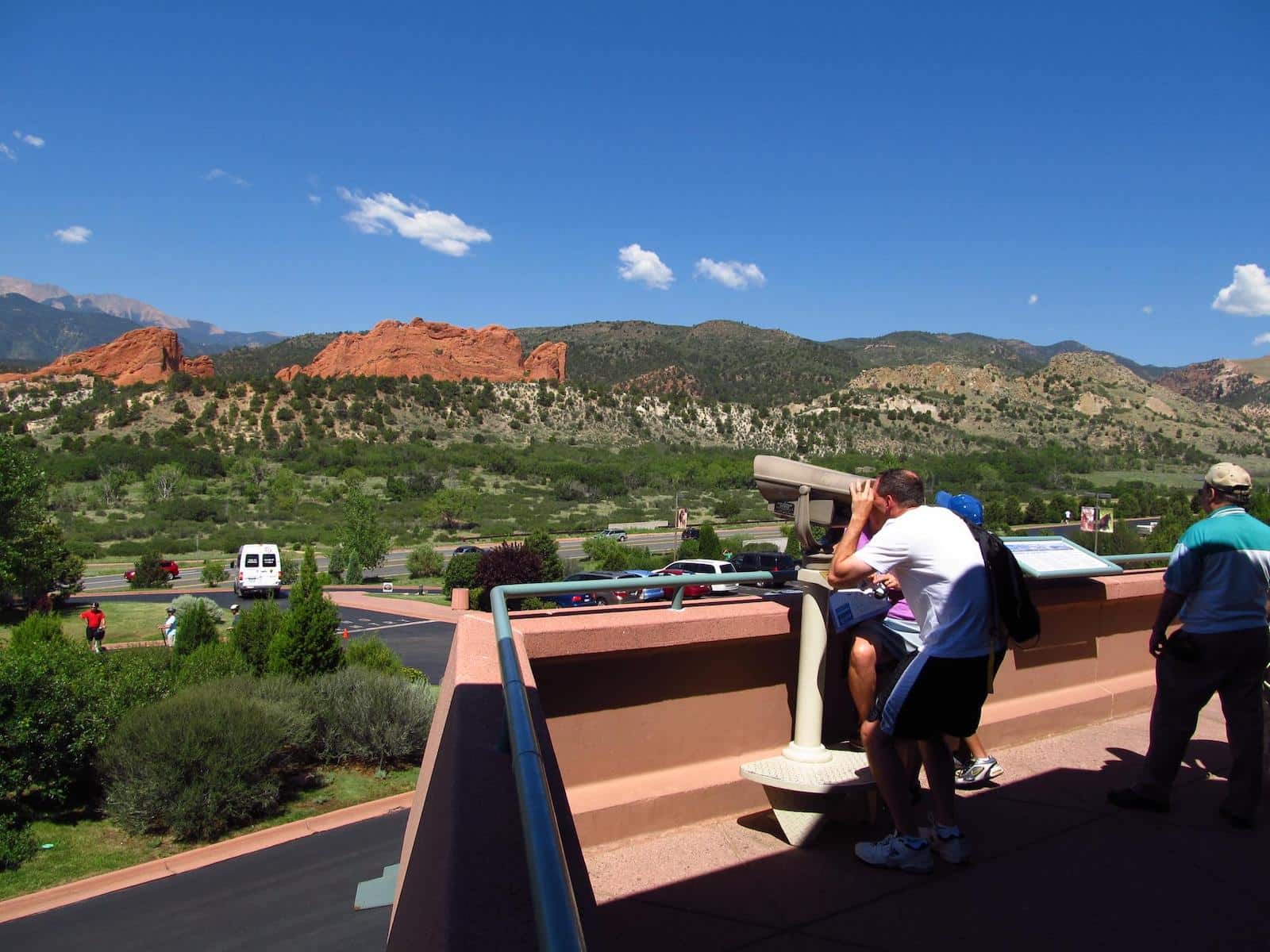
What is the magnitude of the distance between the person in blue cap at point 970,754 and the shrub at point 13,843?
37.2 ft

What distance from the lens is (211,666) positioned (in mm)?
16156

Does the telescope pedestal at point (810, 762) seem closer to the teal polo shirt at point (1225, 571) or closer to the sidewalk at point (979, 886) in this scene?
the sidewalk at point (979, 886)

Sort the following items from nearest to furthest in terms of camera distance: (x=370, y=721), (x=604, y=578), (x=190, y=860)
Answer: (x=190, y=860)
(x=370, y=721)
(x=604, y=578)

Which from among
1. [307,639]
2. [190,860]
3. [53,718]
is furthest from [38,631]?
[190,860]

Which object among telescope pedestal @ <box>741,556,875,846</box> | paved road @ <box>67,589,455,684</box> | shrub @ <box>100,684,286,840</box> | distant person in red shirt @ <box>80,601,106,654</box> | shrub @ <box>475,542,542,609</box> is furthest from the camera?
shrub @ <box>475,542,542,609</box>

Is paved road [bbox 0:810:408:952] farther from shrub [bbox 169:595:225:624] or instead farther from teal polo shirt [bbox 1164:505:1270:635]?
shrub [bbox 169:595:225:624]

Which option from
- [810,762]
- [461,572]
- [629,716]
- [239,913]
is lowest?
[239,913]

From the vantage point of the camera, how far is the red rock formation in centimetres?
10581

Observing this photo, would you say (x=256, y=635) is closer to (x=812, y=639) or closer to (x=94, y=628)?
(x=94, y=628)

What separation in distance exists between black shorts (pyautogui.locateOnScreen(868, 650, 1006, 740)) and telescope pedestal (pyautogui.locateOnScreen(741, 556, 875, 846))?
39 cm

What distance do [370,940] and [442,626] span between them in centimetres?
2067

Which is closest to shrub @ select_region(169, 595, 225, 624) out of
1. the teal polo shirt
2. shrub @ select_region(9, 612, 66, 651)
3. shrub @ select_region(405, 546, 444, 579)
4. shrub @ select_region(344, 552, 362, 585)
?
shrub @ select_region(9, 612, 66, 651)

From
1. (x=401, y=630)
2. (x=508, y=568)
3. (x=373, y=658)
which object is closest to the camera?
(x=373, y=658)

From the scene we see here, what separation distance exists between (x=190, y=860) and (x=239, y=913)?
227cm
